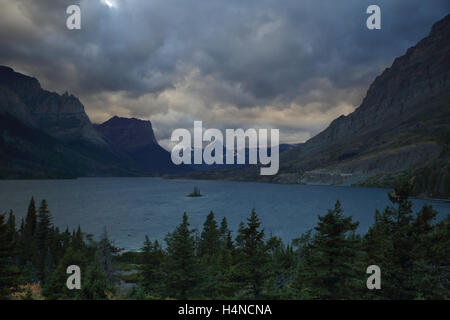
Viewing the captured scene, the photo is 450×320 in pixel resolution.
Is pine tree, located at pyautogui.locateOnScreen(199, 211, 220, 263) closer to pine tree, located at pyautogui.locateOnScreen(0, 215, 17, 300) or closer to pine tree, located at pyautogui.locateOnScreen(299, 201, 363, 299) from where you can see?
pine tree, located at pyautogui.locateOnScreen(0, 215, 17, 300)

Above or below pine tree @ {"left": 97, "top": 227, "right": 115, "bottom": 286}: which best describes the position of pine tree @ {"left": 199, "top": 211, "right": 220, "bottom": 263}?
below

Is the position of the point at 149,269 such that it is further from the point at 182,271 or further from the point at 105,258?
the point at 182,271

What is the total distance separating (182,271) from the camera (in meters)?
26.2

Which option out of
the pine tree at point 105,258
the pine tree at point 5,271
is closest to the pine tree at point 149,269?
the pine tree at point 105,258

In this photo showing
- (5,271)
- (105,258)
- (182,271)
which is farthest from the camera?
(105,258)

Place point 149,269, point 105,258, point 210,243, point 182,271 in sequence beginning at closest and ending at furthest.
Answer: point 182,271, point 149,269, point 105,258, point 210,243

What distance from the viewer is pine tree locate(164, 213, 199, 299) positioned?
2559cm

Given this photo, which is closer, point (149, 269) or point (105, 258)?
point (149, 269)

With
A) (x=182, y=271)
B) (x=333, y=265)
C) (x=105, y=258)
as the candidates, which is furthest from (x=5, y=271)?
(x=333, y=265)

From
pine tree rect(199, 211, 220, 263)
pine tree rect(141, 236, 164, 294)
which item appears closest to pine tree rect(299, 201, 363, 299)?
pine tree rect(141, 236, 164, 294)
